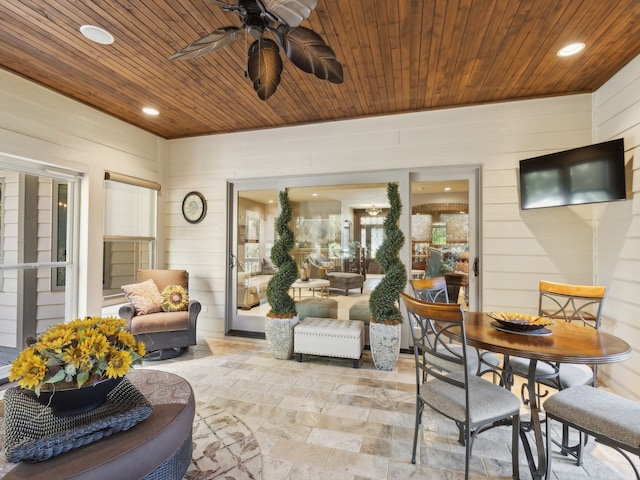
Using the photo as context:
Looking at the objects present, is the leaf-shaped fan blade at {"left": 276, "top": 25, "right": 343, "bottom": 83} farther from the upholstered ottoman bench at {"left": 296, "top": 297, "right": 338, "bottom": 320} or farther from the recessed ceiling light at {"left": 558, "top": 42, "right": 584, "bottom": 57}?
the upholstered ottoman bench at {"left": 296, "top": 297, "right": 338, "bottom": 320}

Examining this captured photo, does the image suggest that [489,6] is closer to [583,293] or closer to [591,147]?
[591,147]

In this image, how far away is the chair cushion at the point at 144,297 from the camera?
11.8ft

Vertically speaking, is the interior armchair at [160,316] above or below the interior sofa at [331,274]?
below

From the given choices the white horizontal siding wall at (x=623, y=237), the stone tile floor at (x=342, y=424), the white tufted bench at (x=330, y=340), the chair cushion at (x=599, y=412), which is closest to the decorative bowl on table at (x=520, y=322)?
the chair cushion at (x=599, y=412)

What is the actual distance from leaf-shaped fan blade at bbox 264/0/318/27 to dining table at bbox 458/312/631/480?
6.64 ft

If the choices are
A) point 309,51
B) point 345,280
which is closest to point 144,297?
point 345,280

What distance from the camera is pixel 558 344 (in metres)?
1.71

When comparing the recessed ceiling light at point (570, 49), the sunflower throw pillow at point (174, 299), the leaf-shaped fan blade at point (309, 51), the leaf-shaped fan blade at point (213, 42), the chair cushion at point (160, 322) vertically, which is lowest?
the chair cushion at point (160, 322)

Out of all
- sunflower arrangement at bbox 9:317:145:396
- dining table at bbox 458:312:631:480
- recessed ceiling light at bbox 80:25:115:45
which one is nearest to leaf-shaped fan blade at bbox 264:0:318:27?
recessed ceiling light at bbox 80:25:115:45

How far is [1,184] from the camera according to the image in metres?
2.97

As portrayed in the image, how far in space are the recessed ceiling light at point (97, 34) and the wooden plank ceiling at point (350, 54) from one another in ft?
0.15

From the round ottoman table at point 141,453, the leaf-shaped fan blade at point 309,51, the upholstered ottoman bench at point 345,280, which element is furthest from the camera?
the upholstered ottoman bench at point 345,280

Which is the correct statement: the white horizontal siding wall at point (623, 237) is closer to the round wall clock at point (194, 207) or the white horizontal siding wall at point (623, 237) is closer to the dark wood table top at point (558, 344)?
the dark wood table top at point (558, 344)

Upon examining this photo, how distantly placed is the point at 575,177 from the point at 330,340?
2933 millimetres
